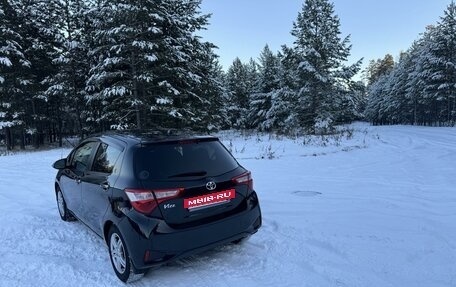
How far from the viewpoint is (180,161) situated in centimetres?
380

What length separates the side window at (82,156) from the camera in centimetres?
487

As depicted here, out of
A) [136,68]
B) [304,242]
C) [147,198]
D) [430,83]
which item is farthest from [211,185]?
[430,83]

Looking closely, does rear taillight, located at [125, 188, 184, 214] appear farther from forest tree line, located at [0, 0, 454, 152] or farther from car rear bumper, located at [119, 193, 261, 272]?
forest tree line, located at [0, 0, 454, 152]

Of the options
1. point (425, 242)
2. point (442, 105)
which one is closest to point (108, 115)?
point (425, 242)

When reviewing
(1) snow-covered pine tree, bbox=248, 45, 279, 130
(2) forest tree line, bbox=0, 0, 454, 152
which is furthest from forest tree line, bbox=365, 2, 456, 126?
(1) snow-covered pine tree, bbox=248, 45, 279, 130

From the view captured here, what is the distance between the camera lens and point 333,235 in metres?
4.75

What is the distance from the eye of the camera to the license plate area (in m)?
3.53

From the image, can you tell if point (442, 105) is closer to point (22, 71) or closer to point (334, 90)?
point (334, 90)

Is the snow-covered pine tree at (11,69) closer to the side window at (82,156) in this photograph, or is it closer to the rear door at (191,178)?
the side window at (82,156)

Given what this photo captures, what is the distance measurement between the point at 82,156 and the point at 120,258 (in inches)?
83.5

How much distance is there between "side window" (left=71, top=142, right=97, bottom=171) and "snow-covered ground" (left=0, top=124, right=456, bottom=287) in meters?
1.13

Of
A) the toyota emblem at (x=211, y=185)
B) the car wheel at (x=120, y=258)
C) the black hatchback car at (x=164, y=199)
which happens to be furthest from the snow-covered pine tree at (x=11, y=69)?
the toyota emblem at (x=211, y=185)

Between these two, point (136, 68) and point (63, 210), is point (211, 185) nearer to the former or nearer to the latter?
point (63, 210)

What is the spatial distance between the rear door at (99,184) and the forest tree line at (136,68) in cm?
1350
